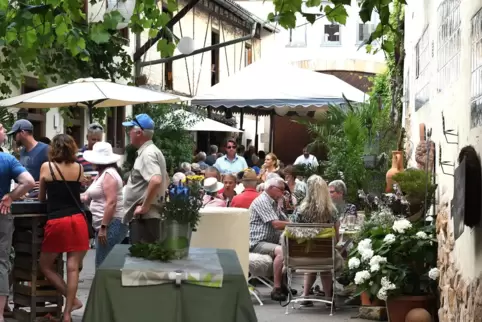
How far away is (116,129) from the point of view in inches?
1011

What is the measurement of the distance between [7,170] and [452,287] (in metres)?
3.79

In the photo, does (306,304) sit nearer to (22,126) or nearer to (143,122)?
(143,122)

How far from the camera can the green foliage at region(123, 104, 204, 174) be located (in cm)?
2167

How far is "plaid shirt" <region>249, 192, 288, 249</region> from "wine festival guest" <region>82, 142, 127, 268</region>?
6.41 ft

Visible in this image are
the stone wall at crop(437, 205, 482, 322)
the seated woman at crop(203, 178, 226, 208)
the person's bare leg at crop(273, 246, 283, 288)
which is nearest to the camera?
the stone wall at crop(437, 205, 482, 322)

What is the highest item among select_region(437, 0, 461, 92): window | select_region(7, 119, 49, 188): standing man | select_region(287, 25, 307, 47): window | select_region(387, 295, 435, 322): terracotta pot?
select_region(287, 25, 307, 47): window

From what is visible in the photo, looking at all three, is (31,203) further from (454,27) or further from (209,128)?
(209,128)

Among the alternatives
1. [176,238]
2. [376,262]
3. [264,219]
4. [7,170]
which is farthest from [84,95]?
[176,238]

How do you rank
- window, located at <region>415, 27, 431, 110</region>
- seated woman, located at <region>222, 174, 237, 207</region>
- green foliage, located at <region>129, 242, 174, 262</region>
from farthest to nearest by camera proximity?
seated woman, located at <region>222, 174, 237, 207</region> → window, located at <region>415, 27, 431, 110</region> → green foliage, located at <region>129, 242, 174, 262</region>

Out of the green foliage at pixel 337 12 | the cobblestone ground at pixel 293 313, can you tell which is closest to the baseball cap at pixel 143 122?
the cobblestone ground at pixel 293 313

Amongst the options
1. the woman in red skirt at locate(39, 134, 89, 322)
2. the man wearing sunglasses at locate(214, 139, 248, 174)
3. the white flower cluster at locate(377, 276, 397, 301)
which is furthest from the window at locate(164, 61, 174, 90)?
the white flower cluster at locate(377, 276, 397, 301)

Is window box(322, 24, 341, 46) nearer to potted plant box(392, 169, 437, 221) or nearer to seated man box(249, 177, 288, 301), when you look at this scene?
seated man box(249, 177, 288, 301)

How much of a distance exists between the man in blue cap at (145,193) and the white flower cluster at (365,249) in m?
1.86

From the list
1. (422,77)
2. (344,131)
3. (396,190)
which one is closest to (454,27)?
(396,190)
